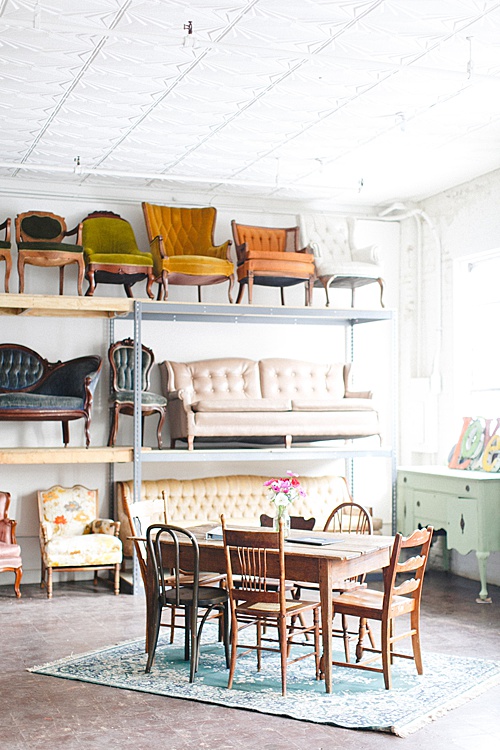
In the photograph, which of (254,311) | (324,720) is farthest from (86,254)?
(324,720)

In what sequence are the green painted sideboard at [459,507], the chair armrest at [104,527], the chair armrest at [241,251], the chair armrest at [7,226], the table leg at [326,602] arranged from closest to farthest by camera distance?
the table leg at [326,602] → the green painted sideboard at [459,507] → the chair armrest at [104,527] → the chair armrest at [7,226] → the chair armrest at [241,251]

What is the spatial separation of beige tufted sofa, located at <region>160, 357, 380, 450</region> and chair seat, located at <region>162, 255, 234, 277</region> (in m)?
1.09

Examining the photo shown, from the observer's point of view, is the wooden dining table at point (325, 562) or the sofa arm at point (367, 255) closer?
the wooden dining table at point (325, 562)

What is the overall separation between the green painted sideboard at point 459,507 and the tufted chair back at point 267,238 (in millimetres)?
2763

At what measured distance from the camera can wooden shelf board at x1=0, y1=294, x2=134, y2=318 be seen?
8547 millimetres

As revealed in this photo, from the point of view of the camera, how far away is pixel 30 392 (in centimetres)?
931

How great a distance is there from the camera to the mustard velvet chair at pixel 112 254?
29.7ft

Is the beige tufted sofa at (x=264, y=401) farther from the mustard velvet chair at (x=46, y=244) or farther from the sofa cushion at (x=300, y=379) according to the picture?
the mustard velvet chair at (x=46, y=244)

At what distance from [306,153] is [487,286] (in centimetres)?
244

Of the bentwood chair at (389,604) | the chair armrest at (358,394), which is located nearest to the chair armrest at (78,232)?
the chair armrest at (358,394)

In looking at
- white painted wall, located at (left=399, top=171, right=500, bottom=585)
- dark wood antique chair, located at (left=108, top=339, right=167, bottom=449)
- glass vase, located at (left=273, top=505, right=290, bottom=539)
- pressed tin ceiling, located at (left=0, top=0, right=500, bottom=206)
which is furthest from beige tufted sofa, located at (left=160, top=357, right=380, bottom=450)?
glass vase, located at (left=273, top=505, right=290, bottom=539)

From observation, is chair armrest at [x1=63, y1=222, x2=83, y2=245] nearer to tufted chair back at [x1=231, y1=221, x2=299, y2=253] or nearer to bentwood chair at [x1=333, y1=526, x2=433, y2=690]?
tufted chair back at [x1=231, y1=221, x2=299, y2=253]

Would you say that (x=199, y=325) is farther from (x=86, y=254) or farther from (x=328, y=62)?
(x=328, y=62)

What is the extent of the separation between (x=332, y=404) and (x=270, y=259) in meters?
1.59
